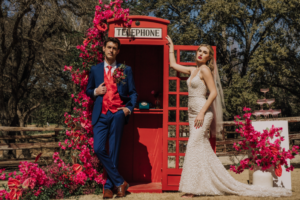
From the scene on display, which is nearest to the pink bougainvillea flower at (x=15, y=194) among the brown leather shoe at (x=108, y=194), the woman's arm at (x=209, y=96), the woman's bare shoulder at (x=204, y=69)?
the brown leather shoe at (x=108, y=194)

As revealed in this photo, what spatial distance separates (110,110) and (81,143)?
94 cm

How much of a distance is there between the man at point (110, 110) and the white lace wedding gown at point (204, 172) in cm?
97

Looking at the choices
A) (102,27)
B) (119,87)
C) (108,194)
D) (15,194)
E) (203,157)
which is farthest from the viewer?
(102,27)

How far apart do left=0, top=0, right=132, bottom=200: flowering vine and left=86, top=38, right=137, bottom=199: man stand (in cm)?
42

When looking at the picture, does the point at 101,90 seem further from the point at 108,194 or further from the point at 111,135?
the point at 108,194

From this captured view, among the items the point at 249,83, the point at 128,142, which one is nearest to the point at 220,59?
the point at 249,83

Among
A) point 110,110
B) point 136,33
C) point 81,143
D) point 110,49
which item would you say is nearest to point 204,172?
point 110,110

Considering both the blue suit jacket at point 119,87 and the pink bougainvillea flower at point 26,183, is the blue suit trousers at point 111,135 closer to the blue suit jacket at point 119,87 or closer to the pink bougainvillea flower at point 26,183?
the blue suit jacket at point 119,87

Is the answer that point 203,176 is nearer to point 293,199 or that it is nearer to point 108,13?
point 293,199

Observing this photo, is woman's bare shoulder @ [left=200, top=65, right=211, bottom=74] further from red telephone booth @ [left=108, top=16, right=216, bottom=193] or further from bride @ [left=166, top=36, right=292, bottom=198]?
red telephone booth @ [left=108, top=16, right=216, bottom=193]

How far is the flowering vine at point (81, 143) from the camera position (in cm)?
444

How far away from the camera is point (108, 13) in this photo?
4965 millimetres

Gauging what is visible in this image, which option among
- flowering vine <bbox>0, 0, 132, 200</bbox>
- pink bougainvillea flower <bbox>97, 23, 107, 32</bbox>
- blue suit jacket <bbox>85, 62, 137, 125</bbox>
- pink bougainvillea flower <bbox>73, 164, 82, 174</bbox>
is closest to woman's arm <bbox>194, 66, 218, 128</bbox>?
blue suit jacket <bbox>85, 62, 137, 125</bbox>

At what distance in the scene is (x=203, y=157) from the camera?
14.4 feet
